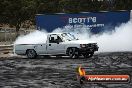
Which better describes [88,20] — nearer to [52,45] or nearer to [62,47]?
[52,45]

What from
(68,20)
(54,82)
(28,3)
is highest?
(28,3)

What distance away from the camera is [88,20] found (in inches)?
1259

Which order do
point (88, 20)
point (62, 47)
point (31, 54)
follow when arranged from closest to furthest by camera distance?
point (62, 47), point (31, 54), point (88, 20)

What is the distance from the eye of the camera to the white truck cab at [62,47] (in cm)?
2398

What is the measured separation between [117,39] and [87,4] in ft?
125

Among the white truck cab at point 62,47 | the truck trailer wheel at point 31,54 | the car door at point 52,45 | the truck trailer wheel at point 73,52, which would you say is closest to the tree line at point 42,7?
the truck trailer wheel at point 31,54

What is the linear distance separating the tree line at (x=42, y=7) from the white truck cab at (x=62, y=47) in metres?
31.1

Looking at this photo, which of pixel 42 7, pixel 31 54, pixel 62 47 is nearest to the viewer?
pixel 62 47

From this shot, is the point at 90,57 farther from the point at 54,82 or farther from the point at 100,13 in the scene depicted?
the point at 54,82

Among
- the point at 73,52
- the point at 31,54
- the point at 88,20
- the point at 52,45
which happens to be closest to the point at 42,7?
the point at 88,20

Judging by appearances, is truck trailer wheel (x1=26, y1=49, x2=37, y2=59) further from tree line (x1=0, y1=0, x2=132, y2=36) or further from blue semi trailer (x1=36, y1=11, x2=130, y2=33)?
tree line (x1=0, y1=0, x2=132, y2=36)

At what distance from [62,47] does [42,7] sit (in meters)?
42.6

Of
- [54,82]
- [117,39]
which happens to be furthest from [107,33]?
[54,82]

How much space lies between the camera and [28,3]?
211 ft
